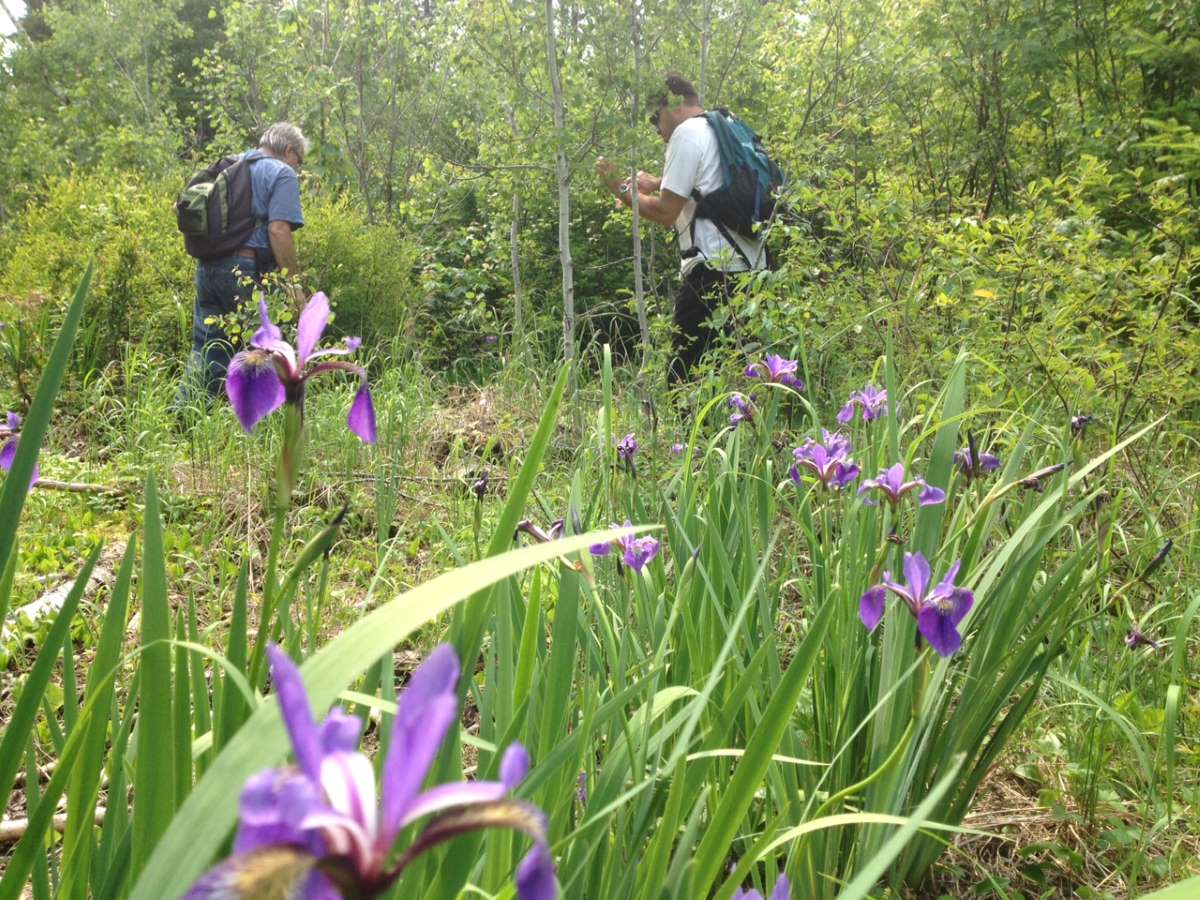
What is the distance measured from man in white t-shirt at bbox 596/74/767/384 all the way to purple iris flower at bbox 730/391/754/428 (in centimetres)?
211

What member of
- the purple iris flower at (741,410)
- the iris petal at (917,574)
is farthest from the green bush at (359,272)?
the iris petal at (917,574)

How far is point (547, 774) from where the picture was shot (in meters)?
0.81

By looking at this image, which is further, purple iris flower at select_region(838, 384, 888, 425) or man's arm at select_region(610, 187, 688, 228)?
man's arm at select_region(610, 187, 688, 228)

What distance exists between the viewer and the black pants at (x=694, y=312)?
447 centimetres

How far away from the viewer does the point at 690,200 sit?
4523 millimetres

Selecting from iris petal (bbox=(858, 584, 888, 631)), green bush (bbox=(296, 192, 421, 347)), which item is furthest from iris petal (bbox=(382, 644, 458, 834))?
green bush (bbox=(296, 192, 421, 347))

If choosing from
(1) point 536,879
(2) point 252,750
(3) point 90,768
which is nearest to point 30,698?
(3) point 90,768

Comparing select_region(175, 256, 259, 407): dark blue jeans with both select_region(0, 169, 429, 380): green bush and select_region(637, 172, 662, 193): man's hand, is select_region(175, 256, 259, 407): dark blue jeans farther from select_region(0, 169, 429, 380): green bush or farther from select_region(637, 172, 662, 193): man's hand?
select_region(637, 172, 662, 193): man's hand

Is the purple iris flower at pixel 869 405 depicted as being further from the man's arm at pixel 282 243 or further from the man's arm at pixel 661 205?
the man's arm at pixel 282 243

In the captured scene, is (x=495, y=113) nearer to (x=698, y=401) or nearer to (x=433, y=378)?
(x=433, y=378)

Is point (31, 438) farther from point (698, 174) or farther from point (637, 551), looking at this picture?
point (698, 174)

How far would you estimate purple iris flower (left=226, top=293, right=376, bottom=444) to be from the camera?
2.69 ft

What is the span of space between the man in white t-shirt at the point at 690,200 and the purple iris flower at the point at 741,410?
2.11m

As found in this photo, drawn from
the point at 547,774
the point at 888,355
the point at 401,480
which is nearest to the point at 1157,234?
the point at 888,355
